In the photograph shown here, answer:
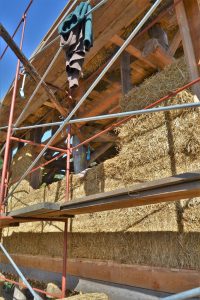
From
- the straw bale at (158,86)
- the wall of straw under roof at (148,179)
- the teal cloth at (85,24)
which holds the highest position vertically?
the teal cloth at (85,24)

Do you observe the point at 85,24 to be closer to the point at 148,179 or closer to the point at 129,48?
the point at 129,48

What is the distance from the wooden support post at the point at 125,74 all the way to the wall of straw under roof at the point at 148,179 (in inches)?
29.1

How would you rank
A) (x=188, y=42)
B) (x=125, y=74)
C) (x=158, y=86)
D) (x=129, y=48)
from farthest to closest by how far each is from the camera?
(x=125, y=74) → (x=129, y=48) → (x=158, y=86) → (x=188, y=42)

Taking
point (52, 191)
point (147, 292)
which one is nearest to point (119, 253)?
point (147, 292)

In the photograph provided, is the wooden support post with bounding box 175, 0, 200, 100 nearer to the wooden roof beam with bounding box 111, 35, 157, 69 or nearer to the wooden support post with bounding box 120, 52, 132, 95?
the wooden roof beam with bounding box 111, 35, 157, 69

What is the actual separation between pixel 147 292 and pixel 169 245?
0.63m

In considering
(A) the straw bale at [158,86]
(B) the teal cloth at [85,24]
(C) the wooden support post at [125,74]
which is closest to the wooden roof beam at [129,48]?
(C) the wooden support post at [125,74]

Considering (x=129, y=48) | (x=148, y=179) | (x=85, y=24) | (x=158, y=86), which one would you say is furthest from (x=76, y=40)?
(x=148, y=179)

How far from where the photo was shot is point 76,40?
3402mm

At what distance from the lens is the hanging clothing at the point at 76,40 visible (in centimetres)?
329

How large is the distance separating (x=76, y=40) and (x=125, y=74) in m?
Answer: 1.86

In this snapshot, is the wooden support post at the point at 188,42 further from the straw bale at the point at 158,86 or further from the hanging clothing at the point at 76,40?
the hanging clothing at the point at 76,40

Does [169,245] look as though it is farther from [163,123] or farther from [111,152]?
[111,152]

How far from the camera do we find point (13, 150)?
371 inches
